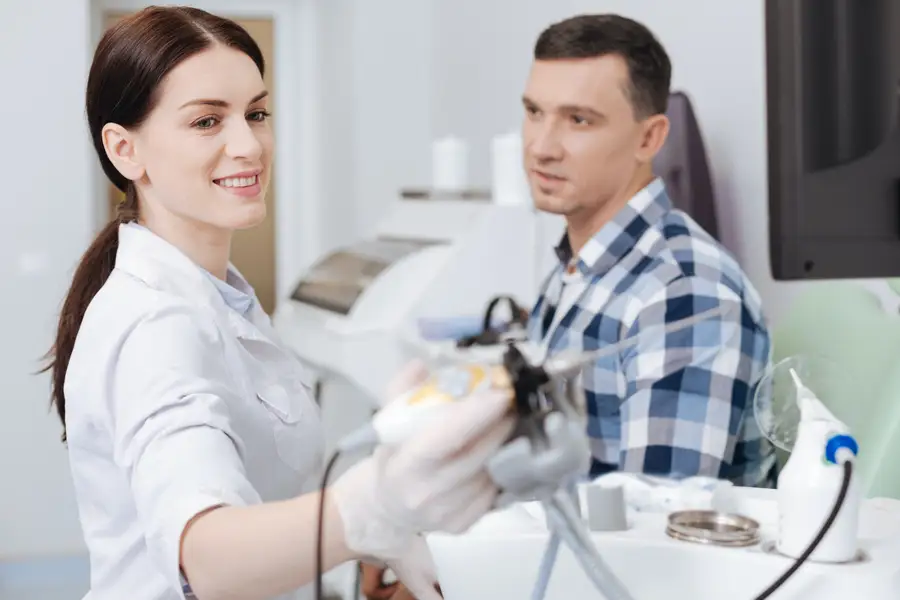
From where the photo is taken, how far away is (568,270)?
1920mm

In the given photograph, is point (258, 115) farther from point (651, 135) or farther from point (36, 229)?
point (36, 229)

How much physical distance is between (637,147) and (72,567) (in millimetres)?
Result: 2673

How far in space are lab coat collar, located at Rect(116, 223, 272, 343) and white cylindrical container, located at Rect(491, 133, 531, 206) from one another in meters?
1.65

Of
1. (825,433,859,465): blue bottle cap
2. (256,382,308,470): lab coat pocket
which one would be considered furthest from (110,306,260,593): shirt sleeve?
(825,433,859,465): blue bottle cap

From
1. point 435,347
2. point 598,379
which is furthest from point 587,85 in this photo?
point 435,347

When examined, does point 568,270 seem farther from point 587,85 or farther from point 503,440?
point 503,440

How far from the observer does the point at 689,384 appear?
156 cm

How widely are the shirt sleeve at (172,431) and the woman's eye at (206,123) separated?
0.22 meters

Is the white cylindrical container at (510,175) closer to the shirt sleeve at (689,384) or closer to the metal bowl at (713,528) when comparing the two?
the shirt sleeve at (689,384)

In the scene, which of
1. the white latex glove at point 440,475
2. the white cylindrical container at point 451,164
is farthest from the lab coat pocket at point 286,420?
the white cylindrical container at point 451,164

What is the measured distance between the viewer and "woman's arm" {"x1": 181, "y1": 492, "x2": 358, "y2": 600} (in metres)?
0.86

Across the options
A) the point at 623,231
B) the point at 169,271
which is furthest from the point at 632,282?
the point at 169,271

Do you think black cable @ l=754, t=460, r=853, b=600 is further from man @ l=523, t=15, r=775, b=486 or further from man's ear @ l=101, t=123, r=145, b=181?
man's ear @ l=101, t=123, r=145, b=181

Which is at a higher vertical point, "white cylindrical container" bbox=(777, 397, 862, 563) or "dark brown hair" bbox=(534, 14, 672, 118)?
"dark brown hair" bbox=(534, 14, 672, 118)
